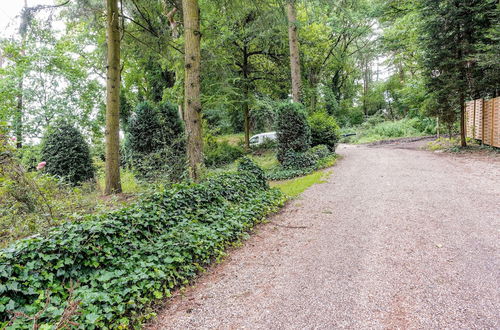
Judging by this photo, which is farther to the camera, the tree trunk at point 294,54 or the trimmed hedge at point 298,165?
the tree trunk at point 294,54

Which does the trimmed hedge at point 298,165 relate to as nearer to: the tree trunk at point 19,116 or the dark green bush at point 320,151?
the dark green bush at point 320,151

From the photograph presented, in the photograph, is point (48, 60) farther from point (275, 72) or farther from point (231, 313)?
point (231, 313)

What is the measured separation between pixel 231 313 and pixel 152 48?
7.48 meters

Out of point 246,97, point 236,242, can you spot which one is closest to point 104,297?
point 236,242

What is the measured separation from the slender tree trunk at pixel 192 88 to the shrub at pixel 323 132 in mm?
6700

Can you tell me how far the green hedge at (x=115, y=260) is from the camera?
2.05 meters

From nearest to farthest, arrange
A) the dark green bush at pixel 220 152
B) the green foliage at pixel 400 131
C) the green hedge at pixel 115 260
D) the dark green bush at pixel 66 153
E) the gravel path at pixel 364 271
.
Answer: the green hedge at pixel 115 260 → the gravel path at pixel 364 271 → the dark green bush at pixel 66 153 → the dark green bush at pixel 220 152 → the green foliage at pixel 400 131

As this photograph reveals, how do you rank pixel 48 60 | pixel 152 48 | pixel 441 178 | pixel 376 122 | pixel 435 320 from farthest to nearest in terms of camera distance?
1. pixel 376 122
2. pixel 48 60
3. pixel 152 48
4. pixel 441 178
5. pixel 435 320

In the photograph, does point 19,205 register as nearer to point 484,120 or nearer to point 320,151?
→ point 320,151

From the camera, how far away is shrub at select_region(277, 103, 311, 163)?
9664mm

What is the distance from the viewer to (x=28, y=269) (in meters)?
2.18

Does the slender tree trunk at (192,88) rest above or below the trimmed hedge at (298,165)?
above

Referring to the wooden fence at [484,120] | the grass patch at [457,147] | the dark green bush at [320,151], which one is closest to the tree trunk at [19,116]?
the dark green bush at [320,151]

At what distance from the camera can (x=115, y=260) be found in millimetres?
2699
